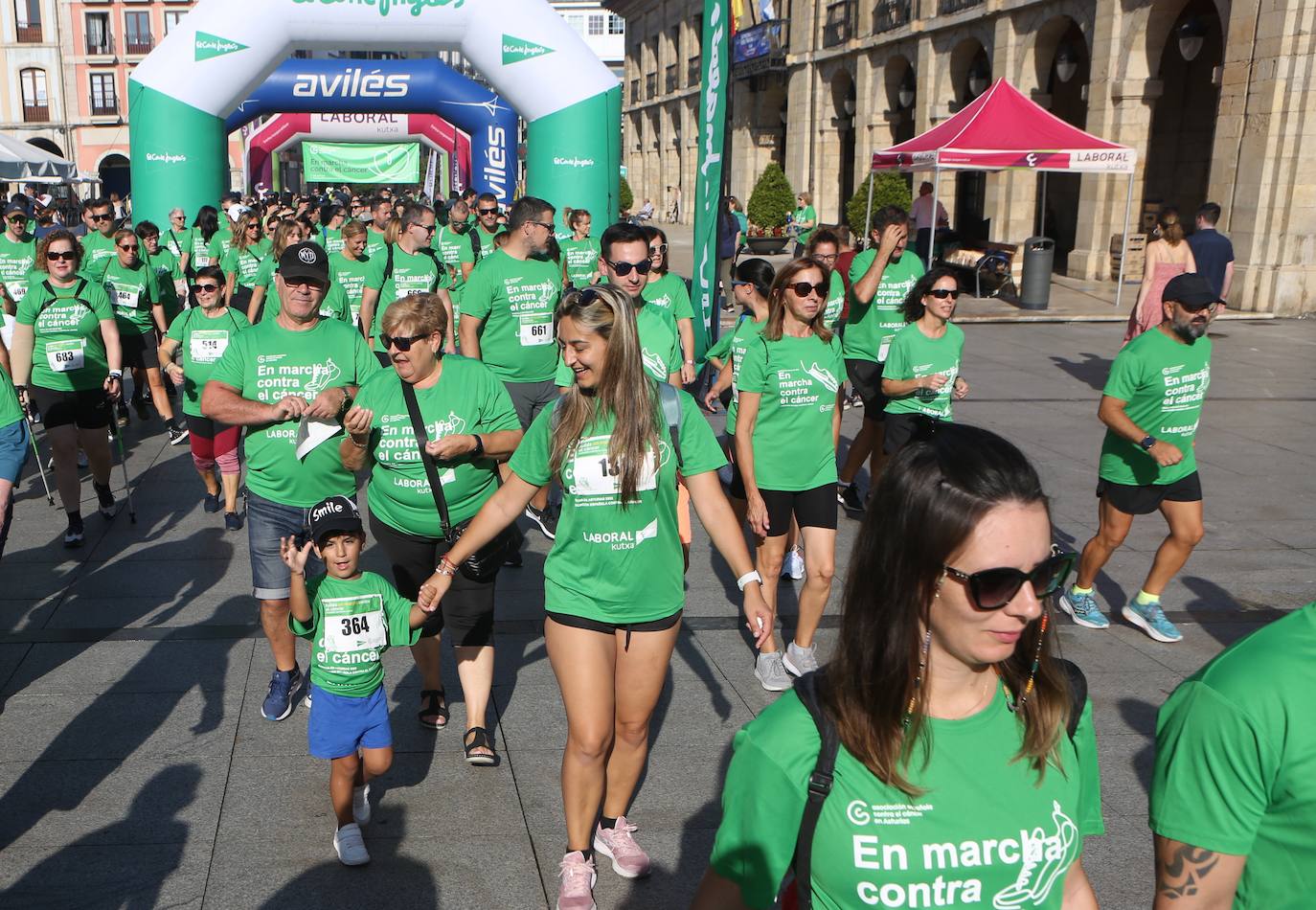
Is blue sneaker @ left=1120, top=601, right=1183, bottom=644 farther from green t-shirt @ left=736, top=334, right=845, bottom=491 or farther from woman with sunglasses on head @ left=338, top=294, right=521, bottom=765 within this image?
woman with sunglasses on head @ left=338, top=294, right=521, bottom=765

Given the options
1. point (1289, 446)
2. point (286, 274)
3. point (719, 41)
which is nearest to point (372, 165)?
point (719, 41)

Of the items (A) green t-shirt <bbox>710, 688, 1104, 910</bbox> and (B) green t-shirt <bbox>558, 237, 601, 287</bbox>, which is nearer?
(A) green t-shirt <bbox>710, 688, 1104, 910</bbox>

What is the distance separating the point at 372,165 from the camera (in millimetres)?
33594

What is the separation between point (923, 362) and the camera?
660 cm

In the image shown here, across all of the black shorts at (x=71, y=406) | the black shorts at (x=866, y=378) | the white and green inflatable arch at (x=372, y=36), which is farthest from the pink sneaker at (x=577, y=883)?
the white and green inflatable arch at (x=372, y=36)

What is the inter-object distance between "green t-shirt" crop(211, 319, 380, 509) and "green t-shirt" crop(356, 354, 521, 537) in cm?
45

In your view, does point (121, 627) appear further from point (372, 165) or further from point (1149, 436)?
point (372, 165)

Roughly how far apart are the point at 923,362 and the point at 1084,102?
78.9 ft

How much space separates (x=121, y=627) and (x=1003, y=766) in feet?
17.1

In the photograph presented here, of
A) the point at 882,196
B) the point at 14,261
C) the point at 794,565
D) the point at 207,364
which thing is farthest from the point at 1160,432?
the point at 882,196

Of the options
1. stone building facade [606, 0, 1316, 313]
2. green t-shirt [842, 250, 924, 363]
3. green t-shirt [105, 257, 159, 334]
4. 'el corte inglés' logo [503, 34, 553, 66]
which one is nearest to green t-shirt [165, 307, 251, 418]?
green t-shirt [105, 257, 159, 334]

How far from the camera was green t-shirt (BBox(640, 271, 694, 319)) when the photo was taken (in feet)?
25.9

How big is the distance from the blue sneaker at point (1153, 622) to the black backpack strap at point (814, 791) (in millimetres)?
4624

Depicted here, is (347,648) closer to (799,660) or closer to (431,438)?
(431,438)
